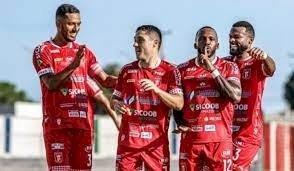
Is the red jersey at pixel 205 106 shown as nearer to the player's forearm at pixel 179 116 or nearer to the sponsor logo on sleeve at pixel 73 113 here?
the player's forearm at pixel 179 116

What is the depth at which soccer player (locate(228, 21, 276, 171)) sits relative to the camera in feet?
42.3

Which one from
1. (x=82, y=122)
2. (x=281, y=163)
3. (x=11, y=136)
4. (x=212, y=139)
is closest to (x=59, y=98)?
(x=82, y=122)

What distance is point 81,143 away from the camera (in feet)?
41.1

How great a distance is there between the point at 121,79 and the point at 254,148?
1.98 metres

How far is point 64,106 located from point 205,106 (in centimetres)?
162

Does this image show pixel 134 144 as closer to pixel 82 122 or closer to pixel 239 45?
pixel 82 122

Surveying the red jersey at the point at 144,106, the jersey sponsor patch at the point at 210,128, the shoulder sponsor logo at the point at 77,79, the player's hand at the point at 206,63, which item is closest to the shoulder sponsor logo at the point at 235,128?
the jersey sponsor patch at the point at 210,128

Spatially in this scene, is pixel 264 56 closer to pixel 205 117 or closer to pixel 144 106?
pixel 205 117

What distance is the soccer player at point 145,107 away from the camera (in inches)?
479

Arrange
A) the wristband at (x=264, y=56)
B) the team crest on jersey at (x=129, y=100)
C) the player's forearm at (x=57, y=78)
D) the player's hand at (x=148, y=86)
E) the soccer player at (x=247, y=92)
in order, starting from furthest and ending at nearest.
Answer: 1. the soccer player at (x=247, y=92)
2. the wristband at (x=264, y=56)
3. the team crest on jersey at (x=129, y=100)
4. the player's forearm at (x=57, y=78)
5. the player's hand at (x=148, y=86)

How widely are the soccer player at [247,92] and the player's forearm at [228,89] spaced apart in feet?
2.56

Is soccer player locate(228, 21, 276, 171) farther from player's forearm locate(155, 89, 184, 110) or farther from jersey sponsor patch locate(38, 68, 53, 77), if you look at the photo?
jersey sponsor patch locate(38, 68, 53, 77)

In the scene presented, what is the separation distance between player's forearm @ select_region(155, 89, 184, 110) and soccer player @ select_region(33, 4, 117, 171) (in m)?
1.09

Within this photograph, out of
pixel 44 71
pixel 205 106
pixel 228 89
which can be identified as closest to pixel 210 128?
pixel 205 106
